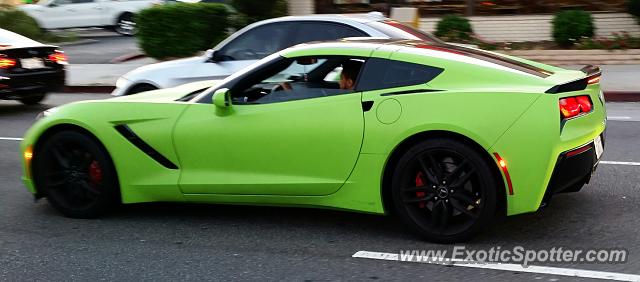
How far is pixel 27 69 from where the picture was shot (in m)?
12.2

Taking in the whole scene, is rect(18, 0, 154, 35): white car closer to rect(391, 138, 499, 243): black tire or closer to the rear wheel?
the rear wheel

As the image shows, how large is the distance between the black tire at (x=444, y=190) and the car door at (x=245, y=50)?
472cm

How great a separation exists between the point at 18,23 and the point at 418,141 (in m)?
18.8

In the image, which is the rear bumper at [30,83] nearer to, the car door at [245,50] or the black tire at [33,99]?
the black tire at [33,99]

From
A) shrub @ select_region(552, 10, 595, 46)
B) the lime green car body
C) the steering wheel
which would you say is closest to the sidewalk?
shrub @ select_region(552, 10, 595, 46)

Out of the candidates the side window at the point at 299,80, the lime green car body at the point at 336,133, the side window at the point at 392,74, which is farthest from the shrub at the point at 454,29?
the side window at the point at 392,74

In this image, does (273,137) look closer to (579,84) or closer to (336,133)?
(336,133)

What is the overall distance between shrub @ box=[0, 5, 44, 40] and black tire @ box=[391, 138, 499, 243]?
1837cm

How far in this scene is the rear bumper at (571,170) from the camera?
4871 millimetres

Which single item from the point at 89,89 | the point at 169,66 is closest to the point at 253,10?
the point at 89,89

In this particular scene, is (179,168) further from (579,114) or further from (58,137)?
(579,114)

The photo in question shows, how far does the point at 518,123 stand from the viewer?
485cm

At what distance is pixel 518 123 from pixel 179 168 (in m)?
2.36

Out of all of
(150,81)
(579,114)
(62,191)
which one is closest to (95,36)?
(150,81)
